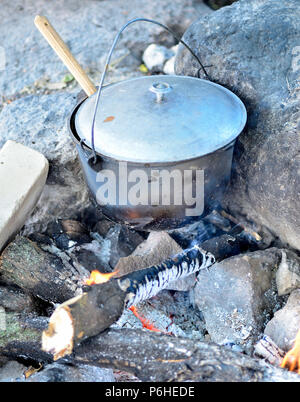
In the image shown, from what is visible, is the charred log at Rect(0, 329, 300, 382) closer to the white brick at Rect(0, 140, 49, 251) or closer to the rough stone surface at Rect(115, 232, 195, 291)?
the rough stone surface at Rect(115, 232, 195, 291)

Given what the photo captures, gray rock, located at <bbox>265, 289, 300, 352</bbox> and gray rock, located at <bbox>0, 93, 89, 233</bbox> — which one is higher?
gray rock, located at <bbox>0, 93, 89, 233</bbox>

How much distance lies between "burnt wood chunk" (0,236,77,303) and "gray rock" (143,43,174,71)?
2.25 m

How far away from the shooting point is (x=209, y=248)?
2.32 metres

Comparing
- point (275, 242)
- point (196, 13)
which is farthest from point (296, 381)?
point (196, 13)

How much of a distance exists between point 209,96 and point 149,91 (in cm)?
28

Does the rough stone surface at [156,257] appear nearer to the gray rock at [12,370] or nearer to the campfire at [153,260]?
the campfire at [153,260]

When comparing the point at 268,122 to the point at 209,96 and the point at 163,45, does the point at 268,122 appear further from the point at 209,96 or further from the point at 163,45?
the point at 163,45

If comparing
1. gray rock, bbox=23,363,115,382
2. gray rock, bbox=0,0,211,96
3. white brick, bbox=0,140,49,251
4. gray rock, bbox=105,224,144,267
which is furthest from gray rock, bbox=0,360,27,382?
gray rock, bbox=0,0,211,96

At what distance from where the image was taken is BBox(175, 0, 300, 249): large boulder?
2180 mm

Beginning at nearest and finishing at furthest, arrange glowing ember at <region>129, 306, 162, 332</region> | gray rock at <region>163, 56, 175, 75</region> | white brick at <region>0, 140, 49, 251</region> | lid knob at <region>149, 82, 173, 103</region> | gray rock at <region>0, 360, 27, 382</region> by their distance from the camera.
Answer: lid knob at <region>149, 82, 173, 103</region> < gray rock at <region>0, 360, 27, 382</region> < glowing ember at <region>129, 306, 162, 332</region> < white brick at <region>0, 140, 49, 251</region> < gray rock at <region>163, 56, 175, 75</region>

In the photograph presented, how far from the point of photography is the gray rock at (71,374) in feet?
5.99

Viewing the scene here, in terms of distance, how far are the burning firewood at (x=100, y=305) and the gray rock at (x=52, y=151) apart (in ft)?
3.00

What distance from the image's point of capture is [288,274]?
2180 millimetres
